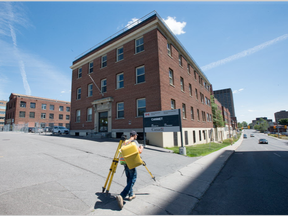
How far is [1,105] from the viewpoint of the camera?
82.0m

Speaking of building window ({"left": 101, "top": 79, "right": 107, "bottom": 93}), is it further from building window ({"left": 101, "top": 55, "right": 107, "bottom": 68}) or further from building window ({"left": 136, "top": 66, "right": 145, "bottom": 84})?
building window ({"left": 136, "top": 66, "right": 145, "bottom": 84})

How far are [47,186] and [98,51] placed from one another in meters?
19.8

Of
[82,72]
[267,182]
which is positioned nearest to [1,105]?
[82,72]

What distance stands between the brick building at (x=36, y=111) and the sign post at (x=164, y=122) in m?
50.1

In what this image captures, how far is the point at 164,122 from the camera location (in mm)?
11859

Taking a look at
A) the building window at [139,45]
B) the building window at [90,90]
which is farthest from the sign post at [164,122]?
the building window at [90,90]

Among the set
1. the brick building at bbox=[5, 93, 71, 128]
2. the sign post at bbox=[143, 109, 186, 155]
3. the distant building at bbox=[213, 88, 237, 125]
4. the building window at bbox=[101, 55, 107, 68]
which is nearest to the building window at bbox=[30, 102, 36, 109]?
the brick building at bbox=[5, 93, 71, 128]

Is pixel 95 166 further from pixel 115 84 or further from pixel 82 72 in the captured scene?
pixel 82 72

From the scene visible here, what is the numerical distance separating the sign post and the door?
7.68 m

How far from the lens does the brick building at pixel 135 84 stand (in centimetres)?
1523

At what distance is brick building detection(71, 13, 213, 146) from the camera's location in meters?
15.2

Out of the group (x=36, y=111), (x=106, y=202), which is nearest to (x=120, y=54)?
(x=106, y=202)

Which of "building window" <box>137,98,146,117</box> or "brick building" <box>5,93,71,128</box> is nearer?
"building window" <box>137,98,146,117</box>

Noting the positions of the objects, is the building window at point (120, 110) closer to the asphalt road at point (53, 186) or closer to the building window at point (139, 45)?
the building window at point (139, 45)
